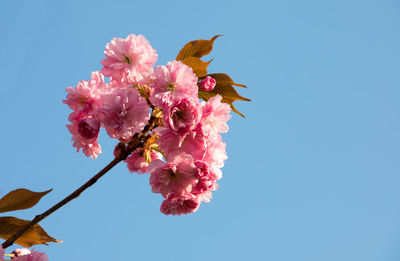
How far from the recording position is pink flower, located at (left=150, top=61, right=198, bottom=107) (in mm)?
1335

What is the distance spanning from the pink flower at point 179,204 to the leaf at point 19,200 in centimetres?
50

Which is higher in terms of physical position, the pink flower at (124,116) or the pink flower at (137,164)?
the pink flower at (137,164)

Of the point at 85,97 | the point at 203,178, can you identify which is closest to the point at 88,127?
the point at 85,97

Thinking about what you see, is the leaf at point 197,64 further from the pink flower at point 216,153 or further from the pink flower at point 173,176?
the pink flower at point 173,176

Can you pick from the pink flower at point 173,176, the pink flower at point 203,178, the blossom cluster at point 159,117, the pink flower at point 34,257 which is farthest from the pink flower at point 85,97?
the pink flower at point 34,257

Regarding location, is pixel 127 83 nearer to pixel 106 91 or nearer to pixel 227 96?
pixel 106 91

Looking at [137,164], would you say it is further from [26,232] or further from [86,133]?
[26,232]

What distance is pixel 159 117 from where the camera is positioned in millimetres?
1397

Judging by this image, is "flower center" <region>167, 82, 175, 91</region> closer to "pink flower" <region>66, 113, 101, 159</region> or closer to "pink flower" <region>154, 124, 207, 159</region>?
"pink flower" <region>154, 124, 207, 159</region>

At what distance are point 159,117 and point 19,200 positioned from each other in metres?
0.66

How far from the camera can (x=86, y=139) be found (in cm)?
133

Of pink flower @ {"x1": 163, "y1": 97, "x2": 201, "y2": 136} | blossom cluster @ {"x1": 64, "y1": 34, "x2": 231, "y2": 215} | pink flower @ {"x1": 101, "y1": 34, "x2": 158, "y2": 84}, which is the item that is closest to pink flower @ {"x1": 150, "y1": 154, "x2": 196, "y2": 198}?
blossom cluster @ {"x1": 64, "y1": 34, "x2": 231, "y2": 215}

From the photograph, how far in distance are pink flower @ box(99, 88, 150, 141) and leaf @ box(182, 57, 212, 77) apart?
32 cm

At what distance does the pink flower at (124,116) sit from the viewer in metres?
1.28
